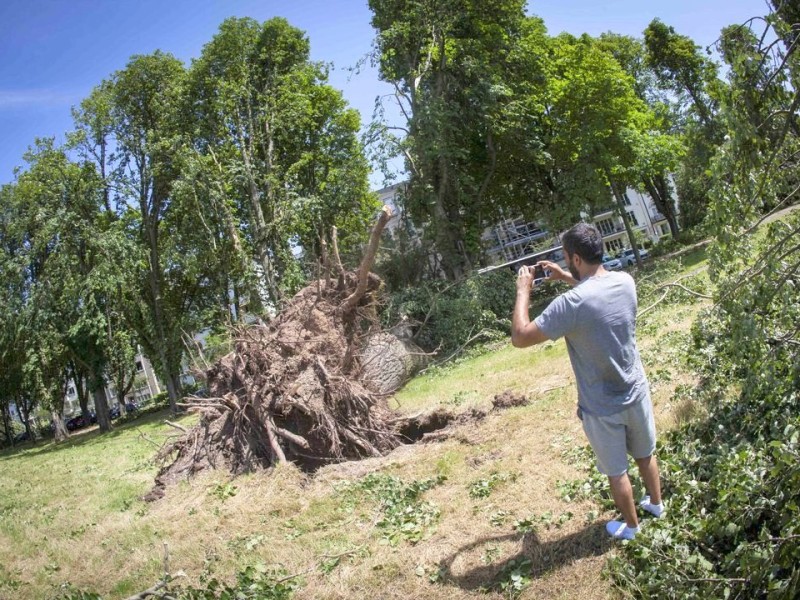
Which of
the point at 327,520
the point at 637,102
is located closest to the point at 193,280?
the point at 637,102

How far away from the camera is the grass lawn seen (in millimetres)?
4129

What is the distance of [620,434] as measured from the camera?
354cm

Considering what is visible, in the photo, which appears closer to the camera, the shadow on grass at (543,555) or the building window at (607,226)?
the shadow on grass at (543,555)

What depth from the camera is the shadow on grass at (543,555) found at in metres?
3.83

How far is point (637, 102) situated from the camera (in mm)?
26859

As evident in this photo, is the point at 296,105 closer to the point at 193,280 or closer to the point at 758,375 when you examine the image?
A: the point at 193,280

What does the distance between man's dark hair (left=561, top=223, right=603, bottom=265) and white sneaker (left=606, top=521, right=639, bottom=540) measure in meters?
1.52

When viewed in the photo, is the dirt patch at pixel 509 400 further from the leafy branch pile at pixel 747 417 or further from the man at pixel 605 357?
the man at pixel 605 357

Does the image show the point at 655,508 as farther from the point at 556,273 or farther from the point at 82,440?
the point at 82,440

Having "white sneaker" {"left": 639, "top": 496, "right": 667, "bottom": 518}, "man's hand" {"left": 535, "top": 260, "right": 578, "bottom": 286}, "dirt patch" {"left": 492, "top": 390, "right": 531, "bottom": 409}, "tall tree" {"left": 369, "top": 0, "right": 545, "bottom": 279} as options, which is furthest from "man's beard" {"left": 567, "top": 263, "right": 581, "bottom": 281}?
"tall tree" {"left": 369, "top": 0, "right": 545, "bottom": 279}

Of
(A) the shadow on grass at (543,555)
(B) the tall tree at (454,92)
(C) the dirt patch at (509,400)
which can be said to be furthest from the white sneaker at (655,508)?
(B) the tall tree at (454,92)

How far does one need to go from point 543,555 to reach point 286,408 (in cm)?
461

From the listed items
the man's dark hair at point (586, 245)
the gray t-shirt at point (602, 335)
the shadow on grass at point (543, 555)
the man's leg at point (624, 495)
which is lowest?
the shadow on grass at point (543, 555)

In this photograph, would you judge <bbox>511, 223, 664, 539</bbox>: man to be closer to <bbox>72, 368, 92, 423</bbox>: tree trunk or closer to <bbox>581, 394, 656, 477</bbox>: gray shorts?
<bbox>581, 394, 656, 477</bbox>: gray shorts
